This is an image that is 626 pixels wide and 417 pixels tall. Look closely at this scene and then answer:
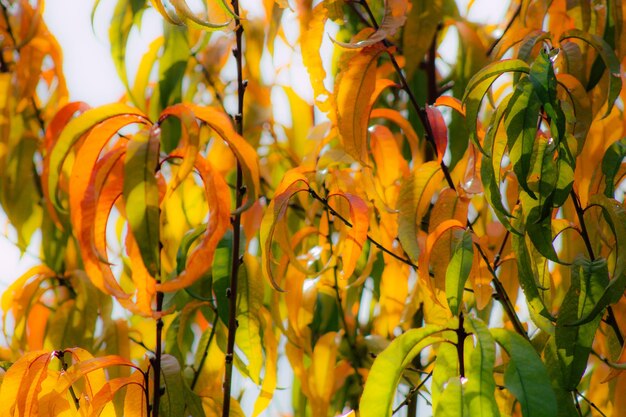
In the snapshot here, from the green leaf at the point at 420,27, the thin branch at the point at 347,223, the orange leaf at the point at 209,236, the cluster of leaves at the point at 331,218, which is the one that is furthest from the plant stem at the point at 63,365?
the green leaf at the point at 420,27

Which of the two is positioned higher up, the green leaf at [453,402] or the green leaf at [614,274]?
the green leaf at [614,274]

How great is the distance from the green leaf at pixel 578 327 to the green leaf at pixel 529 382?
5cm

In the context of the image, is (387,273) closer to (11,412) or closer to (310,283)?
(310,283)

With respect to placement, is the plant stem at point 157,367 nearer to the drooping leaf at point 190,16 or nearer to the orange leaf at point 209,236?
the orange leaf at point 209,236

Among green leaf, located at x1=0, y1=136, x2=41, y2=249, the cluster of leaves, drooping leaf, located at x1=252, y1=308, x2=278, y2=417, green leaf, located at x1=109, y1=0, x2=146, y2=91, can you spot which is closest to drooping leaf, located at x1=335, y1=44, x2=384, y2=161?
the cluster of leaves

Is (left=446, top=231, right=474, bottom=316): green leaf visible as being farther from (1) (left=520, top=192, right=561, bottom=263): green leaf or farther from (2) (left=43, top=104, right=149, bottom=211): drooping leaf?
(2) (left=43, top=104, right=149, bottom=211): drooping leaf

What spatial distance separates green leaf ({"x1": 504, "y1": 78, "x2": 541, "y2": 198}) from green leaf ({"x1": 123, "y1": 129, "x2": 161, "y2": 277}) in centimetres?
24

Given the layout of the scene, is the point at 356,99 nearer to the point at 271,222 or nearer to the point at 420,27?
the point at 271,222

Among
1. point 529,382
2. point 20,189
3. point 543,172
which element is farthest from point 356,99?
point 20,189

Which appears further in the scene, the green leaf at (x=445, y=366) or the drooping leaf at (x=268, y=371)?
the drooping leaf at (x=268, y=371)

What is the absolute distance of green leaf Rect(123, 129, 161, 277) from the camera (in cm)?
65

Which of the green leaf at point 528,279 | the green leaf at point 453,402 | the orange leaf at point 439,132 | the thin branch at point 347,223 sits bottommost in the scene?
the green leaf at point 453,402

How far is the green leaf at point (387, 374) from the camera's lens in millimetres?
670

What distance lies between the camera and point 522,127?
0.68m
